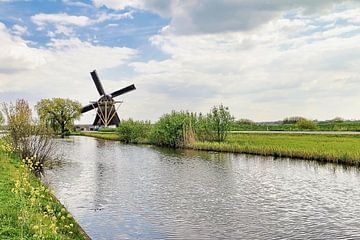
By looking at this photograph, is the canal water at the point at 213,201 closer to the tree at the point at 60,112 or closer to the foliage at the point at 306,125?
the foliage at the point at 306,125

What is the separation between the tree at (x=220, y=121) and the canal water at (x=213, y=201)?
15.9 meters

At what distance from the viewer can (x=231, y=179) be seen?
1770 centimetres

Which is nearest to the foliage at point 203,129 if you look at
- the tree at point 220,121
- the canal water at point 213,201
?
the tree at point 220,121

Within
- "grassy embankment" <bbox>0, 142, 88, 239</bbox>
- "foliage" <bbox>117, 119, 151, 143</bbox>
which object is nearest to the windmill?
"foliage" <bbox>117, 119, 151, 143</bbox>

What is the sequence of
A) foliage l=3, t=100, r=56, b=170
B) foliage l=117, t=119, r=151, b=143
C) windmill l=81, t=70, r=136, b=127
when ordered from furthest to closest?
windmill l=81, t=70, r=136, b=127
foliage l=117, t=119, r=151, b=143
foliage l=3, t=100, r=56, b=170

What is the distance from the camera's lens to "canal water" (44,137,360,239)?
9945 mm

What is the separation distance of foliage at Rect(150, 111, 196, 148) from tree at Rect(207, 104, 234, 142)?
2.27m

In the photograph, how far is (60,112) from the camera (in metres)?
72.1

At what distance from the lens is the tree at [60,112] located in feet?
234

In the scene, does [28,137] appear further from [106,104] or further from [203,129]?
[106,104]

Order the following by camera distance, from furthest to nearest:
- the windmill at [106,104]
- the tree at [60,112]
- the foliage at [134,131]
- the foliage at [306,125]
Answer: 1. the tree at [60,112]
2. the windmill at [106,104]
3. the foliage at [306,125]
4. the foliage at [134,131]

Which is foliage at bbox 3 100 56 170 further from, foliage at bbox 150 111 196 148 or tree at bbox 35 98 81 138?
tree at bbox 35 98 81 138

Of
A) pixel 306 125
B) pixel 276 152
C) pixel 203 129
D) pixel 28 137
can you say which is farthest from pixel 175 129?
pixel 306 125

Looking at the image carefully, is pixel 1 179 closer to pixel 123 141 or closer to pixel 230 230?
pixel 230 230
